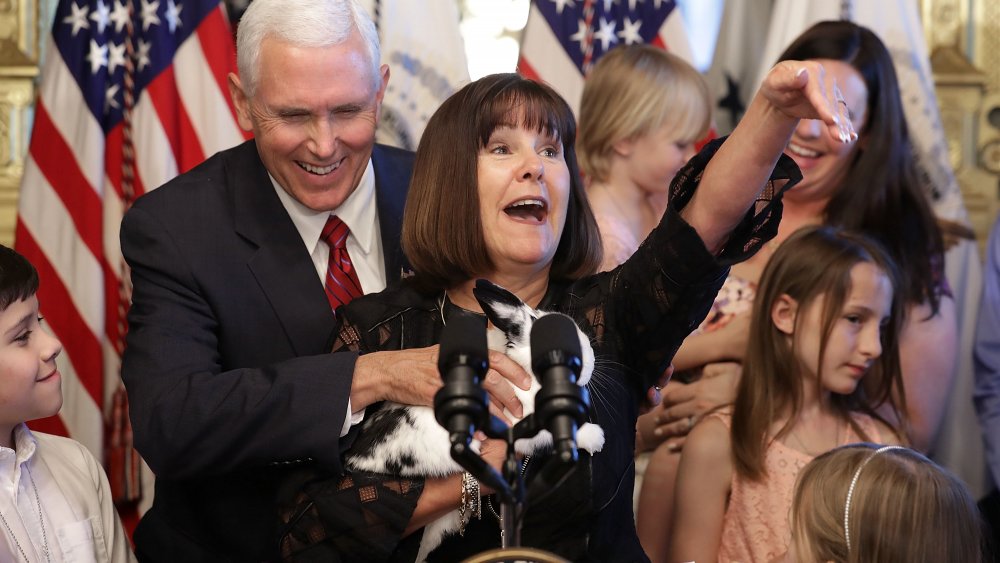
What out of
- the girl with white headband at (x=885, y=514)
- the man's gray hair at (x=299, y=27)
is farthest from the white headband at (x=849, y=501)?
the man's gray hair at (x=299, y=27)

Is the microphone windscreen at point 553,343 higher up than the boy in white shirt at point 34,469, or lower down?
higher up

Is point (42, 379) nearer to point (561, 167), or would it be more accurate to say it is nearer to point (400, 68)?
point (561, 167)

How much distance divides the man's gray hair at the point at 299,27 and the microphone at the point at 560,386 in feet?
4.53

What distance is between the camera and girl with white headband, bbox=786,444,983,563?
2.26 meters

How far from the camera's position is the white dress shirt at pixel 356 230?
9.29 ft

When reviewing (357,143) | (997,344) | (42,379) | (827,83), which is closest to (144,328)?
(42,379)

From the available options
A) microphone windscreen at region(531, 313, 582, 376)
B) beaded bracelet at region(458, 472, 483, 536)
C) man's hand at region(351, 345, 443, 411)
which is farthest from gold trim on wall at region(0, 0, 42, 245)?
microphone windscreen at region(531, 313, 582, 376)

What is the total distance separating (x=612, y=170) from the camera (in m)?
3.71

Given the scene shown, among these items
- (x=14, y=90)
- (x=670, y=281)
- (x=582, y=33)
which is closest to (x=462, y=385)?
(x=670, y=281)

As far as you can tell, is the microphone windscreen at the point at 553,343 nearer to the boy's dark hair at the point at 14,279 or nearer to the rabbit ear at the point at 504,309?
the rabbit ear at the point at 504,309

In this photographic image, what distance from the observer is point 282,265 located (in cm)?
271

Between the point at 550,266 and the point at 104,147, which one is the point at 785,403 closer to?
the point at 550,266

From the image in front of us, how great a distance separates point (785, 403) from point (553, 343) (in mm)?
1635

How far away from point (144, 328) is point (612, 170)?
5.48 ft
